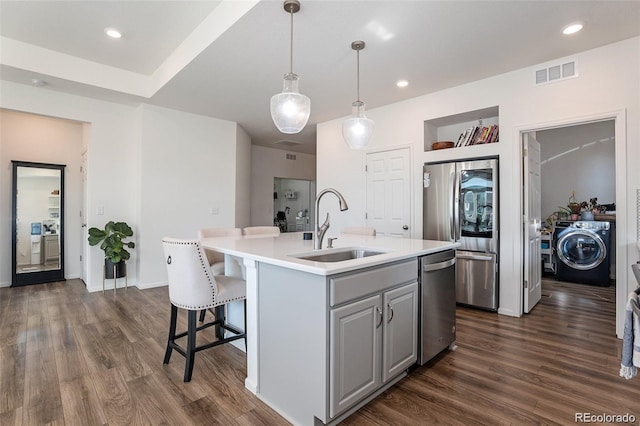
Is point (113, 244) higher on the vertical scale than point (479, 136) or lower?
lower

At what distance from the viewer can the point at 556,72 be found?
10.4 feet

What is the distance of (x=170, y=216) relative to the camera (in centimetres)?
486

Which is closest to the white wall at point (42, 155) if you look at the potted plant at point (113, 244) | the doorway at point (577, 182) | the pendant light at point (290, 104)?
the potted plant at point (113, 244)

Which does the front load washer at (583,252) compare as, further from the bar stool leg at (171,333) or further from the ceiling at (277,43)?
the bar stool leg at (171,333)

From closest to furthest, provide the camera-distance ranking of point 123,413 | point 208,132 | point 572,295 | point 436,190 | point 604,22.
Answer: point 123,413, point 604,22, point 436,190, point 572,295, point 208,132

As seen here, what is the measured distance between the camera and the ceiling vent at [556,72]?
308 cm

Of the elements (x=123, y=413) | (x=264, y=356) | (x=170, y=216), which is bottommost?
(x=123, y=413)

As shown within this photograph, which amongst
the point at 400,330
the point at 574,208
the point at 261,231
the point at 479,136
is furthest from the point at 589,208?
the point at 261,231

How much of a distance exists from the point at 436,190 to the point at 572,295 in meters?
2.38

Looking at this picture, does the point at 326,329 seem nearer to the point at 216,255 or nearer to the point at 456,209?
the point at 216,255

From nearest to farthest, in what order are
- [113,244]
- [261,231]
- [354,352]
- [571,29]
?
1. [354,352]
2. [571,29]
3. [261,231]
4. [113,244]

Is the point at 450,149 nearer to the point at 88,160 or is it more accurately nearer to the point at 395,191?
the point at 395,191

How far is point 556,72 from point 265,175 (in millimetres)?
5690

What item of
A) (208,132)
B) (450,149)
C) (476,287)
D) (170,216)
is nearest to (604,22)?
(450,149)
